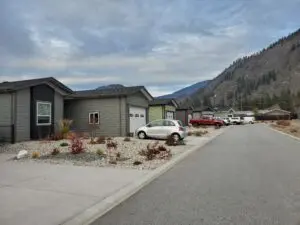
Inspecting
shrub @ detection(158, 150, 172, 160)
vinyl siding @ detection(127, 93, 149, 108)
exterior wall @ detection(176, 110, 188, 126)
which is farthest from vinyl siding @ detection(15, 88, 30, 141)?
exterior wall @ detection(176, 110, 188, 126)

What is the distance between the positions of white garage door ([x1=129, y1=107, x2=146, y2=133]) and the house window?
745cm

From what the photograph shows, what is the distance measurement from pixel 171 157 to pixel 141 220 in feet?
31.8

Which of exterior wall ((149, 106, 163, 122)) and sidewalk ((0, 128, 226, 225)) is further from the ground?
exterior wall ((149, 106, 163, 122))

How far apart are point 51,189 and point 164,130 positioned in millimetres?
18486

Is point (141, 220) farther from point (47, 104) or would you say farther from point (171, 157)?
point (47, 104)

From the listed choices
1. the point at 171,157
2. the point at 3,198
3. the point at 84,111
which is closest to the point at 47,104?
the point at 84,111

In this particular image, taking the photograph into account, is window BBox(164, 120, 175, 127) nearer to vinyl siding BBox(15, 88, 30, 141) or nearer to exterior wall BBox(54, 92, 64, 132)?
exterior wall BBox(54, 92, 64, 132)

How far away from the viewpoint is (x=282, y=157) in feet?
52.7

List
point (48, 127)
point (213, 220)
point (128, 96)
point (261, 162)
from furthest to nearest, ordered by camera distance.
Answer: point (128, 96) → point (48, 127) → point (261, 162) → point (213, 220)

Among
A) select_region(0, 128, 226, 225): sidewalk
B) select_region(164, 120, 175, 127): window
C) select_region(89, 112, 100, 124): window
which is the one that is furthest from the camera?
select_region(89, 112, 100, 124): window

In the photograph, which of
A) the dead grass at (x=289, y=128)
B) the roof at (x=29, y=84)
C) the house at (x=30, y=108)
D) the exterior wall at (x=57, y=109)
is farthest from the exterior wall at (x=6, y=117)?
the dead grass at (x=289, y=128)

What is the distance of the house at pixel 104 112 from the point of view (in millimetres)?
30188

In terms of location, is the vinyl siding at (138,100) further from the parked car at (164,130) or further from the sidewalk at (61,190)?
the sidewalk at (61,190)

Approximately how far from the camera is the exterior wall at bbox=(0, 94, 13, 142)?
2227cm
